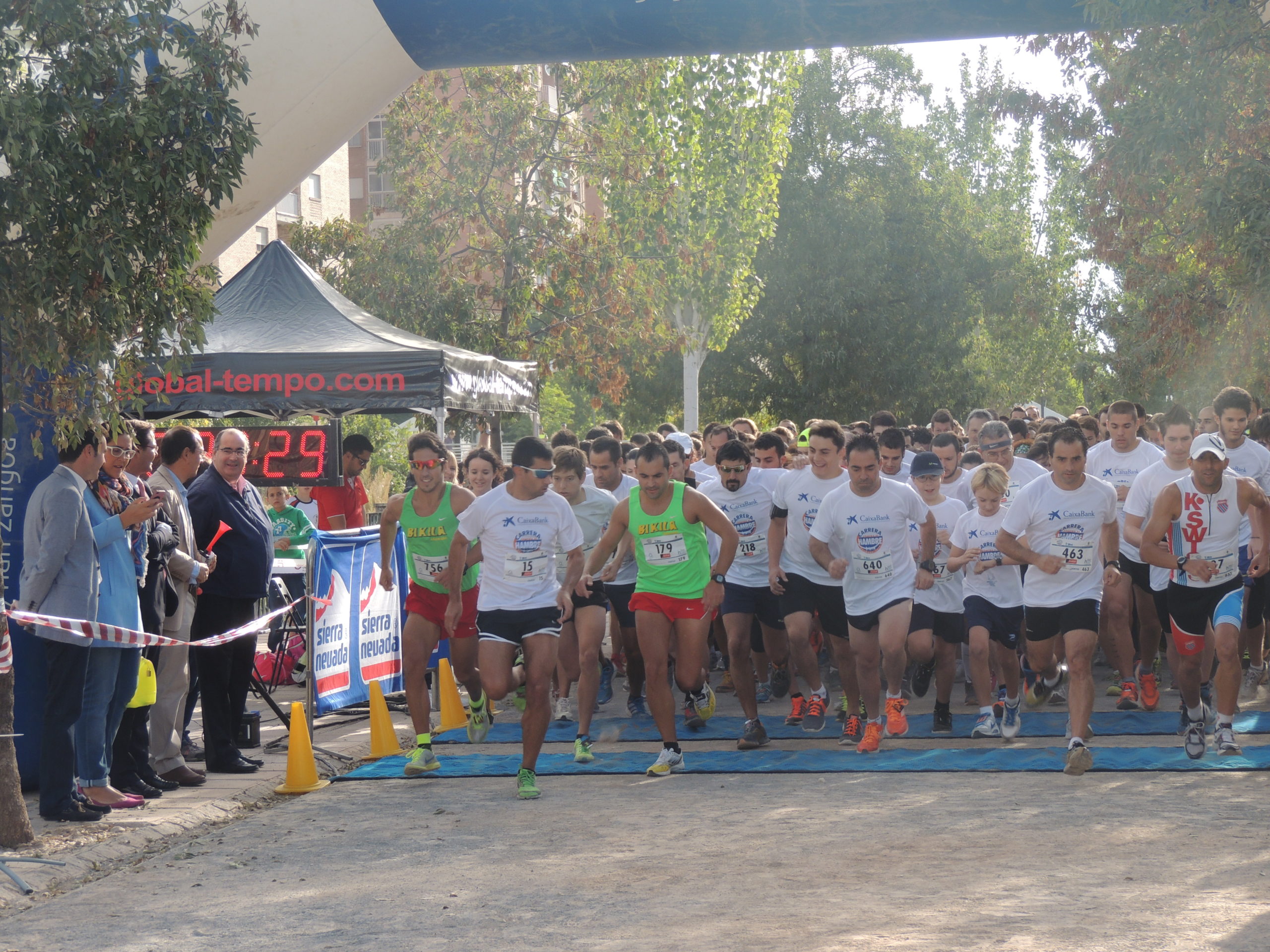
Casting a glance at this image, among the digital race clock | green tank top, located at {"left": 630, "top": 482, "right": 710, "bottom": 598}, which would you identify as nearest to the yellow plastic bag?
green tank top, located at {"left": 630, "top": 482, "right": 710, "bottom": 598}

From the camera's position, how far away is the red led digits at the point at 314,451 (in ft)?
41.5

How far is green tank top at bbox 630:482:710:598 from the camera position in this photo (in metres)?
8.60

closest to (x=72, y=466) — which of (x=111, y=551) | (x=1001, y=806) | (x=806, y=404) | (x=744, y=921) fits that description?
(x=111, y=551)

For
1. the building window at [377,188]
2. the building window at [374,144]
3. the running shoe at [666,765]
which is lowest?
the running shoe at [666,765]

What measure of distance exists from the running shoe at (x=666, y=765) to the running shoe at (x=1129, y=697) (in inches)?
143

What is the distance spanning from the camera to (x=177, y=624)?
8531 mm

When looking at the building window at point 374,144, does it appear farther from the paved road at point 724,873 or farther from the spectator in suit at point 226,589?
the paved road at point 724,873

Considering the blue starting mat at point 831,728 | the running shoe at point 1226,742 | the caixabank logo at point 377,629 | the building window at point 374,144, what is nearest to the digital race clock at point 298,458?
the caixabank logo at point 377,629

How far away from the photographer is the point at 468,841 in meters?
6.90

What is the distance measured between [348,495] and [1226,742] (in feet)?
26.9

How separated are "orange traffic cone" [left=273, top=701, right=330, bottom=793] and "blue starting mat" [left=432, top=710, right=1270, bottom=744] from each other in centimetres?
169

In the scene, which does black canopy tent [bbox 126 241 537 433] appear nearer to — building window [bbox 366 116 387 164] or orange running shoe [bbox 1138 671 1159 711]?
orange running shoe [bbox 1138 671 1159 711]

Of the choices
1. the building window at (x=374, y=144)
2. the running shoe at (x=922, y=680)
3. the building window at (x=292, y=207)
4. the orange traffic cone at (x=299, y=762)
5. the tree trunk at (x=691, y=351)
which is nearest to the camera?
the orange traffic cone at (x=299, y=762)

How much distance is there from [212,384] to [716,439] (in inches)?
195
